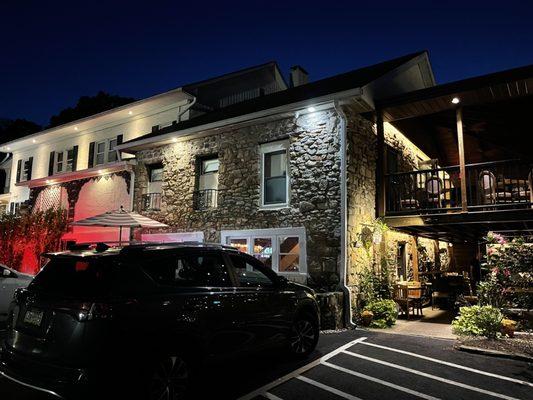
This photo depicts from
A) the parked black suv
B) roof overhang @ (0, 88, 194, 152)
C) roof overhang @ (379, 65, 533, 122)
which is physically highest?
roof overhang @ (0, 88, 194, 152)

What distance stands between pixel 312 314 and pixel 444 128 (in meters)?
10.3

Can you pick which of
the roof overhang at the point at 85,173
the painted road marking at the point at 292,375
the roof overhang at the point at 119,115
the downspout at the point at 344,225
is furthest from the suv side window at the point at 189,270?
the roof overhang at the point at 119,115

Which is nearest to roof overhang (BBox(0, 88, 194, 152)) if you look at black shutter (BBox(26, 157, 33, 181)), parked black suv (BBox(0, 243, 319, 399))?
black shutter (BBox(26, 157, 33, 181))

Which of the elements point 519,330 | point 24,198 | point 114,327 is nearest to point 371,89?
point 519,330

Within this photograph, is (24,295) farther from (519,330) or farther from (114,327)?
(519,330)

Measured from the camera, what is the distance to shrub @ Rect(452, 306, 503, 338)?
293 inches

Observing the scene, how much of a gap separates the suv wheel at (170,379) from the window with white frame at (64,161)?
18538mm

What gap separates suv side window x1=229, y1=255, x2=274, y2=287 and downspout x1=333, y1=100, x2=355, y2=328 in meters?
3.97

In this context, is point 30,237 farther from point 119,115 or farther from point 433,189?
point 433,189

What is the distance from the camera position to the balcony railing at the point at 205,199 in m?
12.4

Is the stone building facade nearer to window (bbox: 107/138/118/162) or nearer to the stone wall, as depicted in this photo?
the stone wall

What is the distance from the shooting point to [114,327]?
352 cm

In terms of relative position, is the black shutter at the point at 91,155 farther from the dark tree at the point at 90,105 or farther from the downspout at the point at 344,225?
the dark tree at the point at 90,105

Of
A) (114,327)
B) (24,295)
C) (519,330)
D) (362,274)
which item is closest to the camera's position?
(114,327)
